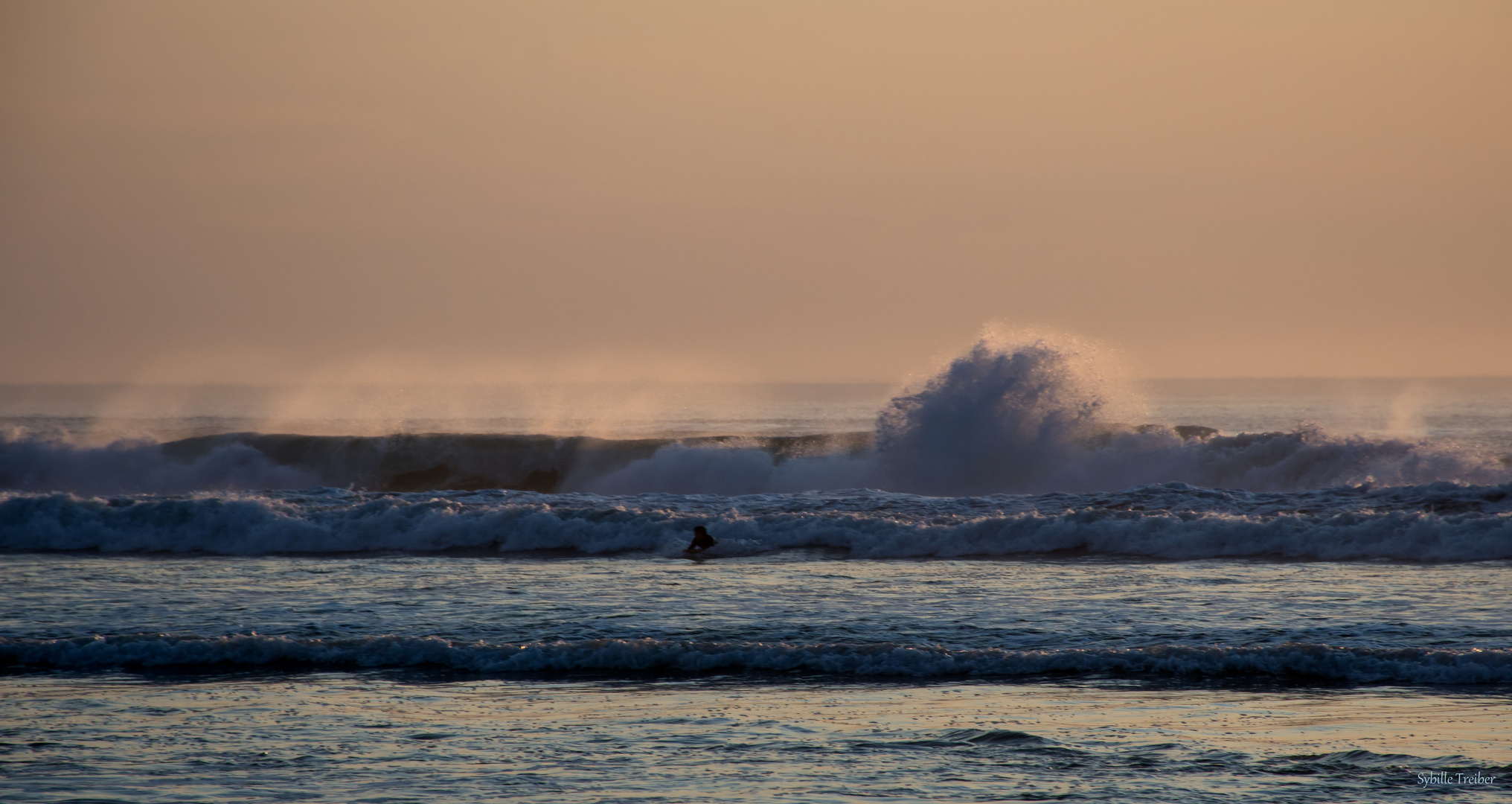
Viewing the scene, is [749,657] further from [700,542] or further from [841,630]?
[700,542]

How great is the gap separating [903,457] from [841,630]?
53.7 ft

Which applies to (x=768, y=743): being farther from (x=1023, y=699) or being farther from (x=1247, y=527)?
(x=1247, y=527)

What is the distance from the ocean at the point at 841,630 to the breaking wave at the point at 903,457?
0.36 ft

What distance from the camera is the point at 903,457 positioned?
27516 millimetres

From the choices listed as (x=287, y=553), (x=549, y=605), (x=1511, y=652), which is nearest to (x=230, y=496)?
(x=287, y=553)

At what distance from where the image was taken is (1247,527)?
55.2 ft

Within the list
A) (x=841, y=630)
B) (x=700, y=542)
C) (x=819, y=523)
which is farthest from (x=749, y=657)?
(x=819, y=523)

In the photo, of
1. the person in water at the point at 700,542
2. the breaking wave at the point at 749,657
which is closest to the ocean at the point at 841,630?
the breaking wave at the point at 749,657

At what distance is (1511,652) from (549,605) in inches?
356

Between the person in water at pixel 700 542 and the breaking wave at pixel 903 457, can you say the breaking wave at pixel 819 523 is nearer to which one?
the person in water at pixel 700 542

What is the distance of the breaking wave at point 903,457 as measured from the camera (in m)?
24.7

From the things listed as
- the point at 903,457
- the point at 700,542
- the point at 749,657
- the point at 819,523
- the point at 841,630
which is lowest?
the point at 749,657

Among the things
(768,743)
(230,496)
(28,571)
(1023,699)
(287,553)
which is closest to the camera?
(768,743)

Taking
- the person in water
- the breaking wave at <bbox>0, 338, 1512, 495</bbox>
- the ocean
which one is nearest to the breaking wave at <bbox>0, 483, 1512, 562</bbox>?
the ocean
